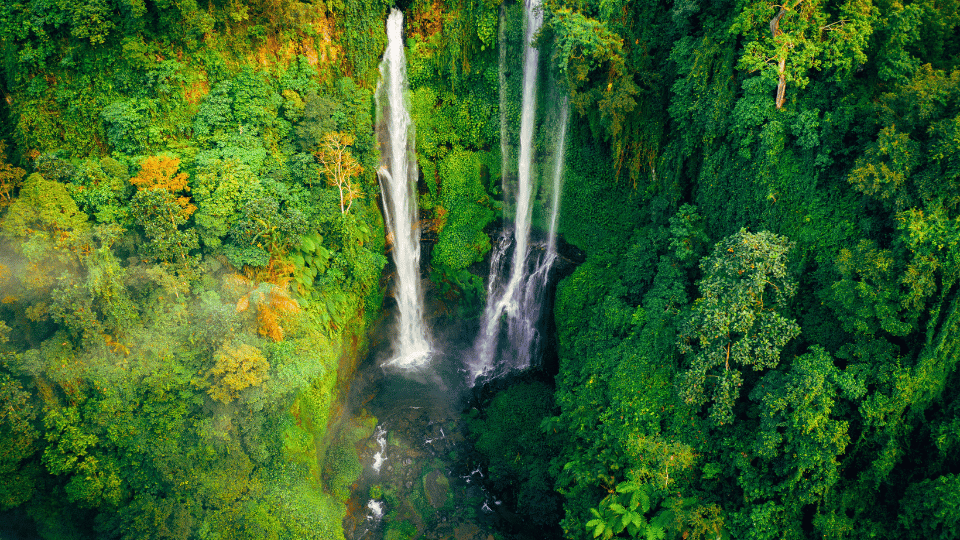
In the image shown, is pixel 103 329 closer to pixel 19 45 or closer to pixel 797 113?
pixel 19 45

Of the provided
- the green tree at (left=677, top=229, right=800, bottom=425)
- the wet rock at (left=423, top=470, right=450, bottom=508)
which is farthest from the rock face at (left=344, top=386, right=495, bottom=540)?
the green tree at (left=677, top=229, right=800, bottom=425)

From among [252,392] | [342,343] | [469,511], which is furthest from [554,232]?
[252,392]

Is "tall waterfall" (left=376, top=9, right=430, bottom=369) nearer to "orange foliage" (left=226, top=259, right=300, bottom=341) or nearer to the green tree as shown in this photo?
"orange foliage" (left=226, top=259, right=300, bottom=341)

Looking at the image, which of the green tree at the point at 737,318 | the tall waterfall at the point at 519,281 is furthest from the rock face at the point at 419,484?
the green tree at the point at 737,318

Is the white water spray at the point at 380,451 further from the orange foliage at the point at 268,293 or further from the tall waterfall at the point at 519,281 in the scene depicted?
the orange foliage at the point at 268,293

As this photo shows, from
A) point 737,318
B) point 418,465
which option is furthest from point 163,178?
point 737,318
